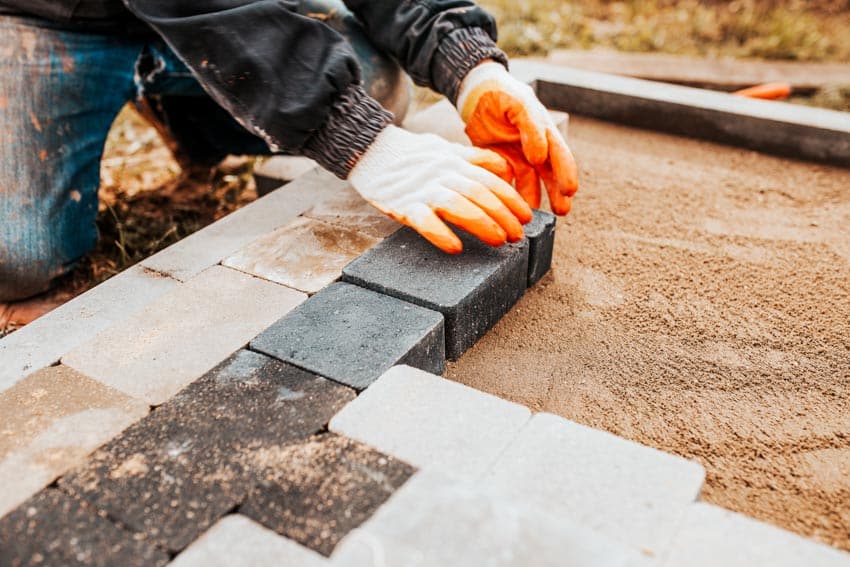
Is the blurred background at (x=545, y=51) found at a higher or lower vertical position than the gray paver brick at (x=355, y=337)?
lower

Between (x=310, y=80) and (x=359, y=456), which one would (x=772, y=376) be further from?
(x=310, y=80)

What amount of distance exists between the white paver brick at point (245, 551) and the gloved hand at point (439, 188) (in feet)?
2.93

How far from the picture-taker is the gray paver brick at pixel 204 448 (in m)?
1.28

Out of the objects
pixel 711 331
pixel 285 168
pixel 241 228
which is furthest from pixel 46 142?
pixel 711 331

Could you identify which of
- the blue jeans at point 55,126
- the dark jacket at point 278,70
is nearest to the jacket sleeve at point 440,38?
the dark jacket at point 278,70

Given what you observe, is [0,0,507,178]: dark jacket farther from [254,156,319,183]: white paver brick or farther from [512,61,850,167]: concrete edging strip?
[512,61,850,167]: concrete edging strip

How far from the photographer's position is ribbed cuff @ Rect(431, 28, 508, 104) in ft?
7.45

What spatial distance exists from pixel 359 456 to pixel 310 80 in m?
1.08

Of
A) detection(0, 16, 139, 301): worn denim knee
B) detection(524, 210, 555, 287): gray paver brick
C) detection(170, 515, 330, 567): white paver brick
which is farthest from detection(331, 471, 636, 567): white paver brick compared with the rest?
detection(0, 16, 139, 301): worn denim knee

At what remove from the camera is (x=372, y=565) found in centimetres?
105

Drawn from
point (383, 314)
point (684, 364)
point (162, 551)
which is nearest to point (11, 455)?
point (162, 551)

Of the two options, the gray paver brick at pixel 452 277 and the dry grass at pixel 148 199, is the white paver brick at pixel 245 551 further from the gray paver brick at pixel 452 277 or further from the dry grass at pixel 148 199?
the dry grass at pixel 148 199

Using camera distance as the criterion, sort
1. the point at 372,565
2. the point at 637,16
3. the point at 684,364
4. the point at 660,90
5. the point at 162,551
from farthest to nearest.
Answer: the point at 637,16
the point at 660,90
the point at 684,364
the point at 162,551
the point at 372,565

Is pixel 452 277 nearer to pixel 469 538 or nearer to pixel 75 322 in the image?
pixel 469 538
